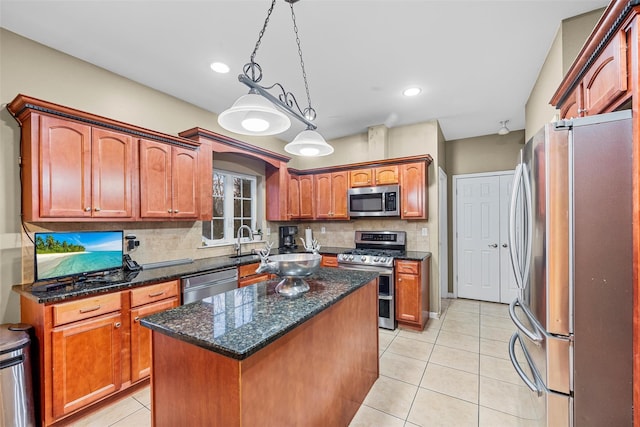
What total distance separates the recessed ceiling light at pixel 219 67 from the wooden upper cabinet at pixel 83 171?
40.8 inches

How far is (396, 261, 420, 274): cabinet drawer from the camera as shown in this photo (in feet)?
11.4

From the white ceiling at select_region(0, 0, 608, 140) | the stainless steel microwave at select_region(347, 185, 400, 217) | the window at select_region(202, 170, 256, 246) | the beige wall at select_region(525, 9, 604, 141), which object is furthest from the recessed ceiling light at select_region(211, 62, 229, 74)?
the beige wall at select_region(525, 9, 604, 141)

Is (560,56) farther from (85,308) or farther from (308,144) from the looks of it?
(85,308)

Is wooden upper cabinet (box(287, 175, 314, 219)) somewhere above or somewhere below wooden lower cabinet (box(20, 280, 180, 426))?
above

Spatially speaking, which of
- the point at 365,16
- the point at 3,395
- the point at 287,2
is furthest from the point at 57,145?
the point at 365,16

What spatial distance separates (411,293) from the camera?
3.48 metres

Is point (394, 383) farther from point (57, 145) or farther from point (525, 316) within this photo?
point (57, 145)

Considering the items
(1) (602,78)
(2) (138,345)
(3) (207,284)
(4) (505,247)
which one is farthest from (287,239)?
(1) (602,78)

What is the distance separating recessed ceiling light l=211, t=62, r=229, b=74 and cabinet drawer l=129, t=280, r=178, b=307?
6.75 ft

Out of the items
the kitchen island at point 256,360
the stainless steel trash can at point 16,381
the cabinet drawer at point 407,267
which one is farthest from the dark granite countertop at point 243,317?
the cabinet drawer at point 407,267

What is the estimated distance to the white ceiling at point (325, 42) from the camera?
1.91 metres

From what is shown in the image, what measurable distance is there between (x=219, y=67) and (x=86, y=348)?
257 cm

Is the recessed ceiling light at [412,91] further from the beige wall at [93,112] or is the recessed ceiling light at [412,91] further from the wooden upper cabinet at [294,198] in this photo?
the wooden upper cabinet at [294,198]

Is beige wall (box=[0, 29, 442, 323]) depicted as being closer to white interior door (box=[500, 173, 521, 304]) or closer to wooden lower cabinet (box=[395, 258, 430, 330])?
wooden lower cabinet (box=[395, 258, 430, 330])
